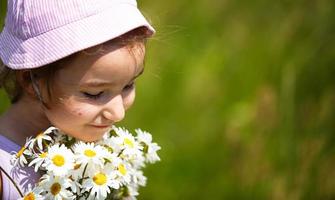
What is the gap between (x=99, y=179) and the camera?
1390 millimetres

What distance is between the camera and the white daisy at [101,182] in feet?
4.50

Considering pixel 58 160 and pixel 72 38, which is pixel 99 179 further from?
pixel 72 38

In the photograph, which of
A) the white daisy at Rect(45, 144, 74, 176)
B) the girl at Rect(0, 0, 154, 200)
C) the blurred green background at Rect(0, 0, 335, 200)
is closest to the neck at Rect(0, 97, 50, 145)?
the girl at Rect(0, 0, 154, 200)

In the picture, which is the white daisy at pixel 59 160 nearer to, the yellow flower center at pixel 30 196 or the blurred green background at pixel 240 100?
the yellow flower center at pixel 30 196

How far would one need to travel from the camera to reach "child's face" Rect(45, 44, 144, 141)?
4.50 ft

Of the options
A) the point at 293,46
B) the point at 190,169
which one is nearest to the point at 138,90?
the point at 190,169

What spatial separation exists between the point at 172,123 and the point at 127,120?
0.52 ft

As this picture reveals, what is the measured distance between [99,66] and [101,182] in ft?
0.71

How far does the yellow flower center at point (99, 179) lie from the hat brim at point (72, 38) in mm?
232

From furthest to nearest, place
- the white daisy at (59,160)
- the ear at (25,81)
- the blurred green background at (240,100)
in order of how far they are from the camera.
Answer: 1. the blurred green background at (240,100)
2. the ear at (25,81)
3. the white daisy at (59,160)

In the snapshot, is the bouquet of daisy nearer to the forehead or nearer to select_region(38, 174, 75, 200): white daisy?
select_region(38, 174, 75, 200): white daisy

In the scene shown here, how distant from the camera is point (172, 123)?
253 cm

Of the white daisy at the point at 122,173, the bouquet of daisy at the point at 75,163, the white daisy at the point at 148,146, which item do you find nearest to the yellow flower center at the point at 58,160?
the bouquet of daisy at the point at 75,163

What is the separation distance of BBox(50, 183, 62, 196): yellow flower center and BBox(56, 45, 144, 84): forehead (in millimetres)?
192
